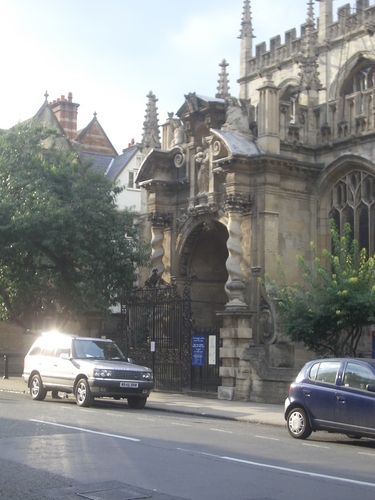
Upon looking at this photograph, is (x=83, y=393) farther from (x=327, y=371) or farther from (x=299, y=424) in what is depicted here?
(x=327, y=371)

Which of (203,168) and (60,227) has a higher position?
(203,168)

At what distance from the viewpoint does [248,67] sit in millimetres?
35594

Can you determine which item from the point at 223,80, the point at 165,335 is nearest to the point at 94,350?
the point at 165,335

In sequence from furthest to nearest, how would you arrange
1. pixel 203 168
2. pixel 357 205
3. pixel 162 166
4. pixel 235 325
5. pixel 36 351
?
1. pixel 162 166
2. pixel 203 168
3. pixel 357 205
4. pixel 235 325
5. pixel 36 351

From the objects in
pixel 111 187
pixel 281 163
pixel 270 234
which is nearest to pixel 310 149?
pixel 281 163

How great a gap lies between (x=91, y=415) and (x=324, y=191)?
12.8m

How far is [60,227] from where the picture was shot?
25094 millimetres

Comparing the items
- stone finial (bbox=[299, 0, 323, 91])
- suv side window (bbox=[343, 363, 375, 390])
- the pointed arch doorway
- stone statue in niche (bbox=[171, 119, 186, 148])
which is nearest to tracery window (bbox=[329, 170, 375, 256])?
stone finial (bbox=[299, 0, 323, 91])

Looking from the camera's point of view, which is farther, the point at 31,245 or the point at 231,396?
the point at 31,245

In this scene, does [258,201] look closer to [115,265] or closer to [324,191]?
[324,191]

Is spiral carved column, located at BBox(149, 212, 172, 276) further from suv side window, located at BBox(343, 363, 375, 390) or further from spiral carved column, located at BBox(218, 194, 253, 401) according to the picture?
suv side window, located at BBox(343, 363, 375, 390)

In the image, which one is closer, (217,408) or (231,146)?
(217,408)

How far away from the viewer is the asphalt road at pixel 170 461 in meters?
9.00

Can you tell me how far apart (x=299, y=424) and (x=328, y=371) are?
1.08 metres
